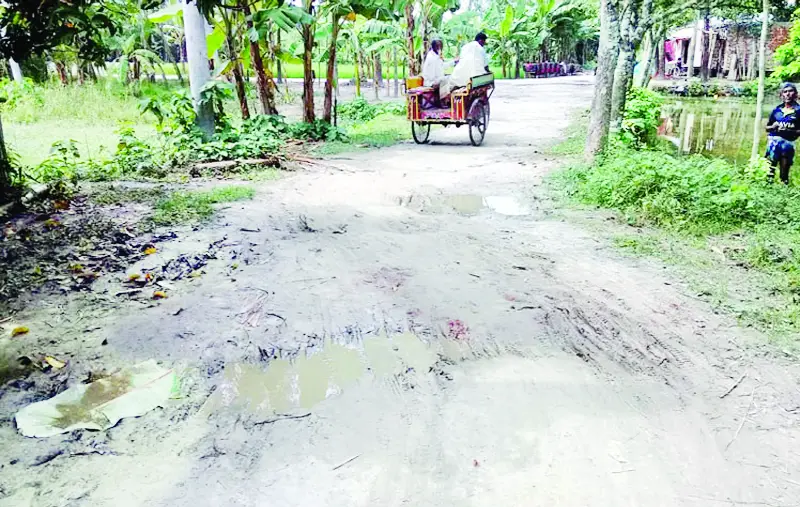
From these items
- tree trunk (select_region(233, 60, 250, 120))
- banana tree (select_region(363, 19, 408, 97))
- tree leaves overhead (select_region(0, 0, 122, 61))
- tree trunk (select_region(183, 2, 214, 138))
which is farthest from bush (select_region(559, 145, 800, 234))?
banana tree (select_region(363, 19, 408, 97))

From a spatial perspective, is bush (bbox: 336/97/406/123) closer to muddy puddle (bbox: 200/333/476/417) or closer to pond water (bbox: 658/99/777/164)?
pond water (bbox: 658/99/777/164)

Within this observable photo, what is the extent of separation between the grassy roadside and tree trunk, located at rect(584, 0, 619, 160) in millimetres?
395

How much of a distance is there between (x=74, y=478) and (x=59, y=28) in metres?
5.91

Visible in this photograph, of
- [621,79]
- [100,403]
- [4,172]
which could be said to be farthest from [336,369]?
[621,79]

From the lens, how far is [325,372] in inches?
150

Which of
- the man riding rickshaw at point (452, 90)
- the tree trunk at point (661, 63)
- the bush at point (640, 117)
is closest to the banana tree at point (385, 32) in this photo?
the man riding rickshaw at point (452, 90)

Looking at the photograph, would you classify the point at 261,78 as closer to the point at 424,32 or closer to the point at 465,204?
the point at 465,204

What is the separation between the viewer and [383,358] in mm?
3955

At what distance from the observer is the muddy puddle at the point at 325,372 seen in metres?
3.52

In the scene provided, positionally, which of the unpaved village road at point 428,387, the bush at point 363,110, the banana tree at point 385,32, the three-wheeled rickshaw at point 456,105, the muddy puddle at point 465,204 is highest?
the banana tree at point 385,32

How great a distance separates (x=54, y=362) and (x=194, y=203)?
375cm

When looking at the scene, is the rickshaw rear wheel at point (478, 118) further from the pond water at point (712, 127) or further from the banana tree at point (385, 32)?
the banana tree at point (385, 32)

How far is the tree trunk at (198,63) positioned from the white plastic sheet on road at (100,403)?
7273 mm

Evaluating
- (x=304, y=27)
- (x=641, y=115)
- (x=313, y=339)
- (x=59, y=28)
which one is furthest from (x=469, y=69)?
(x=313, y=339)
